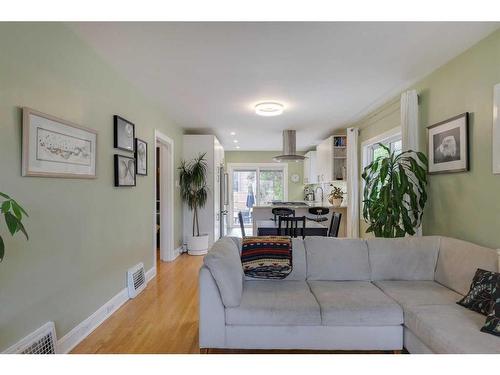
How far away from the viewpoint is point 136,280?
11.1 ft

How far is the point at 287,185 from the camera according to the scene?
896 centimetres

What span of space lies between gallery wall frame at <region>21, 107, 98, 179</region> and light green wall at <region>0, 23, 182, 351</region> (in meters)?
0.05

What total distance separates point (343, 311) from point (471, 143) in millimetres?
1853

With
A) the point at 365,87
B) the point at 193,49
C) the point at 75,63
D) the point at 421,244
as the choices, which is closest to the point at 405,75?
the point at 365,87

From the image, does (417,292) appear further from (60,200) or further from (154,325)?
(60,200)

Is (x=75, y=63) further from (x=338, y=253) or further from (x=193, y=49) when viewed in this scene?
(x=338, y=253)

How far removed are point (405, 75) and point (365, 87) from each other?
0.45 meters

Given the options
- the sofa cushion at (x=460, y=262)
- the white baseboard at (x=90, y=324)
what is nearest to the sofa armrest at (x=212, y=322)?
the white baseboard at (x=90, y=324)

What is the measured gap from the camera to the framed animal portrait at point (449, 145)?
2.52 metres

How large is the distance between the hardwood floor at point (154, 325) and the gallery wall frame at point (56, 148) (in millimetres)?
1363

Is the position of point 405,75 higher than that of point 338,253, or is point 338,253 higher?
point 405,75

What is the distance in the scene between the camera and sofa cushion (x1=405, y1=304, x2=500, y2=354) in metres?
1.49

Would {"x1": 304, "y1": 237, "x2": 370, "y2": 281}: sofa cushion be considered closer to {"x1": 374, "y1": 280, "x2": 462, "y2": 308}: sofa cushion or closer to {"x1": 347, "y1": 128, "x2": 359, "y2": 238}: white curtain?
{"x1": 374, "y1": 280, "x2": 462, "y2": 308}: sofa cushion

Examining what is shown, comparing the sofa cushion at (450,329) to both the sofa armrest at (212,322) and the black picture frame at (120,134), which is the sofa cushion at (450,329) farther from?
the black picture frame at (120,134)
